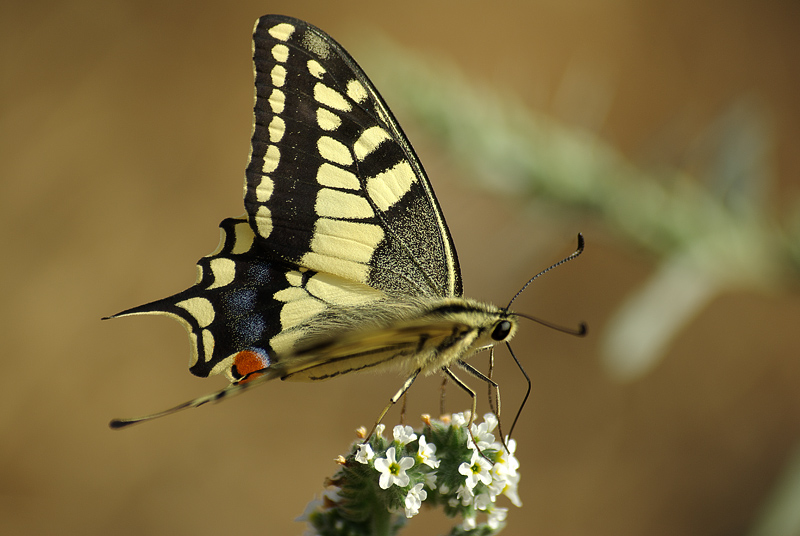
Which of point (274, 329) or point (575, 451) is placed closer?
point (274, 329)

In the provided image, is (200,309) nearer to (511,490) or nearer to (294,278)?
(294,278)

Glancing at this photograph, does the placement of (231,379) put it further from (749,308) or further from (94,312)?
(749,308)

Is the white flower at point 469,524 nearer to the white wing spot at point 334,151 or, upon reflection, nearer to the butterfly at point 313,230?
the butterfly at point 313,230

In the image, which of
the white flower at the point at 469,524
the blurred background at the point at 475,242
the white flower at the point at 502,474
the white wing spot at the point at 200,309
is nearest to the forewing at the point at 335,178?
the white wing spot at the point at 200,309

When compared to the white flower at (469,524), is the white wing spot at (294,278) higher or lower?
higher

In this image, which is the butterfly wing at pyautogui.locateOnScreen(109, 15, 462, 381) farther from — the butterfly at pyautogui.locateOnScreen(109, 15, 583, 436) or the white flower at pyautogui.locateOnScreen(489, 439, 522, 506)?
the white flower at pyautogui.locateOnScreen(489, 439, 522, 506)

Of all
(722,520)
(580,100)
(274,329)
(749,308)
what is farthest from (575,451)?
(274,329)

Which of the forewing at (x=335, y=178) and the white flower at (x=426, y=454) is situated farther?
the forewing at (x=335, y=178)
